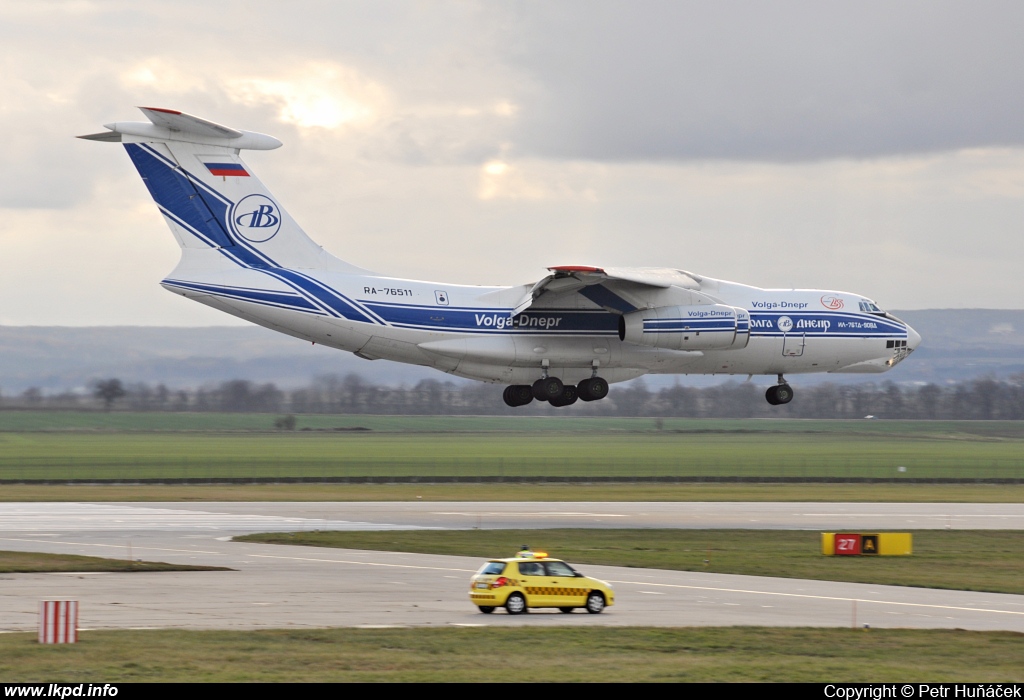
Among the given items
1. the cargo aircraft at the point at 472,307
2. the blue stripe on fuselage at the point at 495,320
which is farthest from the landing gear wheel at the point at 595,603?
the blue stripe on fuselage at the point at 495,320

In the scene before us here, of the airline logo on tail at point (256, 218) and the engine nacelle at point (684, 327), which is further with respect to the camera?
the engine nacelle at point (684, 327)

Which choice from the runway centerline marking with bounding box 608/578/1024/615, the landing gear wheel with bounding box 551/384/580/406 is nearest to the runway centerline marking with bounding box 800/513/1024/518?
the landing gear wheel with bounding box 551/384/580/406

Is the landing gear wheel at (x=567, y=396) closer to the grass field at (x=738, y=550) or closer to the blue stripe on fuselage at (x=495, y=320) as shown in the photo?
the blue stripe on fuselage at (x=495, y=320)

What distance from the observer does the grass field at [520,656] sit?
1530 centimetres

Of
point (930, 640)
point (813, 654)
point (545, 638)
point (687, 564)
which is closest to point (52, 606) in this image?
point (545, 638)

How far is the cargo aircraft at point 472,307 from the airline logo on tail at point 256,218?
3cm

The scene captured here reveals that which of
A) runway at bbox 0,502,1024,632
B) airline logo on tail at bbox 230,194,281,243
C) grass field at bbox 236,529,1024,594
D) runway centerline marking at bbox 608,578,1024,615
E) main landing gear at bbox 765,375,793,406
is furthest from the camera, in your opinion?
main landing gear at bbox 765,375,793,406

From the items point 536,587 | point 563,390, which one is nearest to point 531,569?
point 536,587

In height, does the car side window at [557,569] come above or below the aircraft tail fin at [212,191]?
below

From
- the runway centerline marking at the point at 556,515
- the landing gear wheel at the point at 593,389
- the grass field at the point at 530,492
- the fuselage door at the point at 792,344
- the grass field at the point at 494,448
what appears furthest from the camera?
the grass field at the point at 494,448

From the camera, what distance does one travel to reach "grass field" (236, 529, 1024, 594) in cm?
2808

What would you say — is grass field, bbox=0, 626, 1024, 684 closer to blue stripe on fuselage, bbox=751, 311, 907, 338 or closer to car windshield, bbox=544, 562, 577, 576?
car windshield, bbox=544, 562, 577, 576

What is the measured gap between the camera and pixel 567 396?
3394 cm

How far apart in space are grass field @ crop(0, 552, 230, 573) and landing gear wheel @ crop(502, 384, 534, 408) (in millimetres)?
10815
